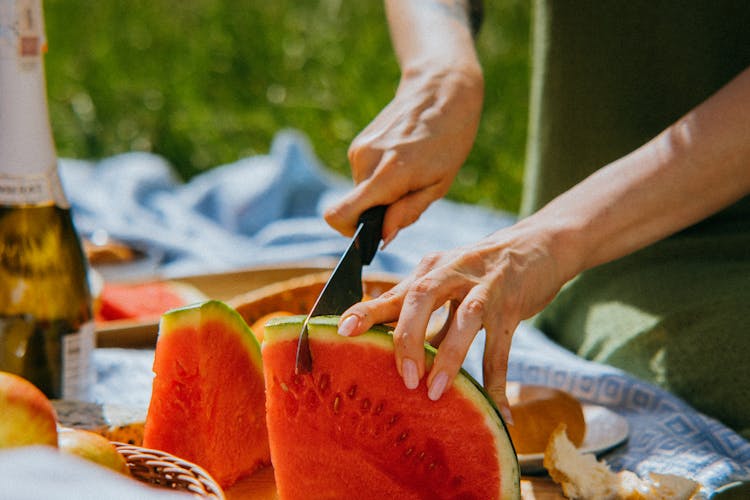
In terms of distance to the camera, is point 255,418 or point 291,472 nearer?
point 291,472

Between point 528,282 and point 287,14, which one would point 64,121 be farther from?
point 528,282

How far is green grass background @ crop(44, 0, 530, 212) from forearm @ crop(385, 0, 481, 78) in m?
2.39

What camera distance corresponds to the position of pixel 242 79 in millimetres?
4957

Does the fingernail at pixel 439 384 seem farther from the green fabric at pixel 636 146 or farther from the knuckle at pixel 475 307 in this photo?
the green fabric at pixel 636 146

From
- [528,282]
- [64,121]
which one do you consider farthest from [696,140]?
[64,121]

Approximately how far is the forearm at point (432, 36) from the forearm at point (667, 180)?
1.13ft

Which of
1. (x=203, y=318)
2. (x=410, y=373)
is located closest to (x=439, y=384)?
(x=410, y=373)

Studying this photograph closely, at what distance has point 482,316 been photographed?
0.97 metres

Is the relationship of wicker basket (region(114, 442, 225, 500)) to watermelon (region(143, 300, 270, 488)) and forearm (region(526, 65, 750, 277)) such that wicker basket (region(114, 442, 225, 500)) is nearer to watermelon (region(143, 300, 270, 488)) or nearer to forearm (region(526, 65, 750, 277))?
watermelon (region(143, 300, 270, 488))

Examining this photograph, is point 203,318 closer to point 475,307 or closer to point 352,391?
point 352,391

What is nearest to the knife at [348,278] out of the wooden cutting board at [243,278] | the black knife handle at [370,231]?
the black knife handle at [370,231]

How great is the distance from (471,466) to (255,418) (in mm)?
301

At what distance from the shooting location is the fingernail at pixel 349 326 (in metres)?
0.91

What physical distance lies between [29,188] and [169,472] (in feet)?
1.88
